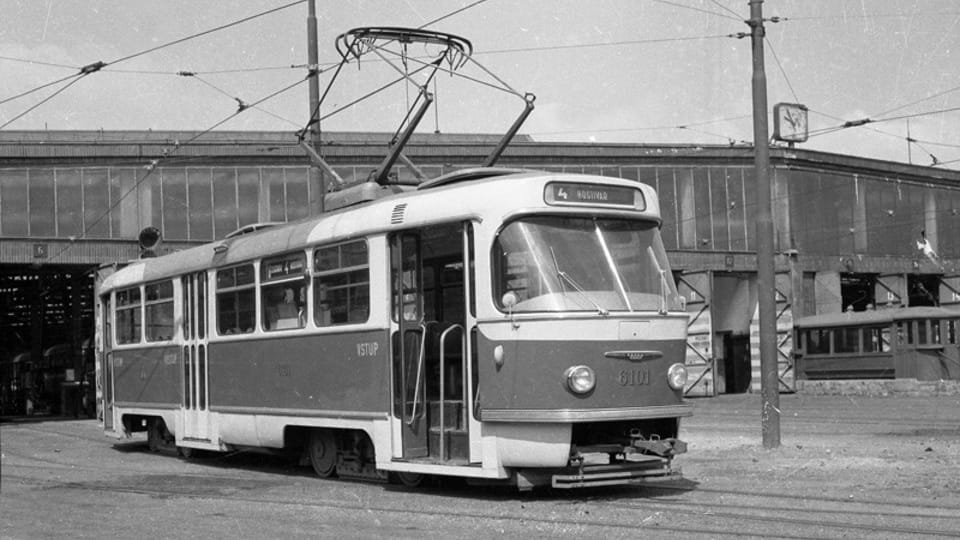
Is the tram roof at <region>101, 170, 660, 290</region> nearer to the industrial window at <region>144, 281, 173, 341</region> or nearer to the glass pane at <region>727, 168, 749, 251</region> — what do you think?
the industrial window at <region>144, 281, 173, 341</region>

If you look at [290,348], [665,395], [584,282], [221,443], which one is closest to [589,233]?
[584,282]

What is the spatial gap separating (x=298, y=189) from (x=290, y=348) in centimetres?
3202

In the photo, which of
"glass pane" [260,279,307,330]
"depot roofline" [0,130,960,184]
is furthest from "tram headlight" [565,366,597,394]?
"depot roofline" [0,130,960,184]

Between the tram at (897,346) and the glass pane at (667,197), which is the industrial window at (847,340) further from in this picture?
the glass pane at (667,197)

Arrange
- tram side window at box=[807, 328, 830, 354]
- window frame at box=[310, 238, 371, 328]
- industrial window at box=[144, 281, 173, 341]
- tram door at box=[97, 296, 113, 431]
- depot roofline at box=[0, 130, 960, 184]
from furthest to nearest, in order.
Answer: tram side window at box=[807, 328, 830, 354] < depot roofline at box=[0, 130, 960, 184] < tram door at box=[97, 296, 113, 431] < industrial window at box=[144, 281, 173, 341] < window frame at box=[310, 238, 371, 328]

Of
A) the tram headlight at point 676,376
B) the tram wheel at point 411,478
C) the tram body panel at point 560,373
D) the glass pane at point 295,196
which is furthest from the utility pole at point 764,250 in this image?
the glass pane at point 295,196

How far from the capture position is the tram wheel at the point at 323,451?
1444 cm

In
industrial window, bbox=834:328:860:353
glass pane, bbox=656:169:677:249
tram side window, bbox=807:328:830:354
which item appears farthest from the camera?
glass pane, bbox=656:169:677:249

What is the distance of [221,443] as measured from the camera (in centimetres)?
1653

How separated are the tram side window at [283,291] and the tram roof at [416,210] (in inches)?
6.2

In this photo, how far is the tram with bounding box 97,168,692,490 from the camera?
450 inches

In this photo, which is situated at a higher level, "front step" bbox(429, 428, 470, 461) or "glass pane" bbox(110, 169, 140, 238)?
"glass pane" bbox(110, 169, 140, 238)

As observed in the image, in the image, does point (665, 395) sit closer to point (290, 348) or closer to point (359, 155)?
point (290, 348)

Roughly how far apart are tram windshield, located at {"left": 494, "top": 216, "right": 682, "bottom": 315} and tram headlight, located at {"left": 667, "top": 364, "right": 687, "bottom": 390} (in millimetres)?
582
